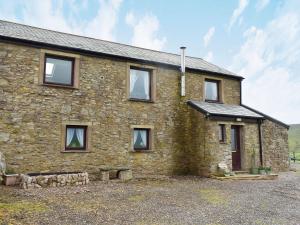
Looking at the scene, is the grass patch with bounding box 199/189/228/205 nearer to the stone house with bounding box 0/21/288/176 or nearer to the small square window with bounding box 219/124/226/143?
the stone house with bounding box 0/21/288/176

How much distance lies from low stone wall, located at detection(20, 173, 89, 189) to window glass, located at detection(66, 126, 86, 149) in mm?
1583

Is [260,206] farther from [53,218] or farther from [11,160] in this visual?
[11,160]

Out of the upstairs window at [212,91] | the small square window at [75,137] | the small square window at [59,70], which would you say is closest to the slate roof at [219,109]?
the upstairs window at [212,91]

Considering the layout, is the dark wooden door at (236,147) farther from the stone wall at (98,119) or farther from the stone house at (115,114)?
the stone wall at (98,119)

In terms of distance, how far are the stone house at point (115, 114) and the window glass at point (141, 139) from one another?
0.15ft

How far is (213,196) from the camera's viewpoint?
8.12m

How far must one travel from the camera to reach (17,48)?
10266mm

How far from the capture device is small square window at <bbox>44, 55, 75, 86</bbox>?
11.0 metres

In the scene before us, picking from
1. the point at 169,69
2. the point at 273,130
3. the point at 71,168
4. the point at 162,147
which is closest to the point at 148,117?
the point at 162,147

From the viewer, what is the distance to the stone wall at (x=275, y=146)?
15045 millimetres

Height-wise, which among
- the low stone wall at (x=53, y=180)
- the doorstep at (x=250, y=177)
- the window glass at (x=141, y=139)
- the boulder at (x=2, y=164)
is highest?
the window glass at (x=141, y=139)

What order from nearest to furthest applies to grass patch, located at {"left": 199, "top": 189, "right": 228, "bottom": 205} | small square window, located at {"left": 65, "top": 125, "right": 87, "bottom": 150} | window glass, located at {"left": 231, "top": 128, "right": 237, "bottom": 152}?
1. grass patch, located at {"left": 199, "top": 189, "right": 228, "bottom": 205}
2. small square window, located at {"left": 65, "top": 125, "right": 87, "bottom": 150}
3. window glass, located at {"left": 231, "top": 128, "right": 237, "bottom": 152}

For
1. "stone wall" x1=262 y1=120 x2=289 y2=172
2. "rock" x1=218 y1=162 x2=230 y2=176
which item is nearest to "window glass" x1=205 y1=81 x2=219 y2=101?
"stone wall" x1=262 y1=120 x2=289 y2=172

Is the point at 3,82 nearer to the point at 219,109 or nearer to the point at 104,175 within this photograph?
the point at 104,175
